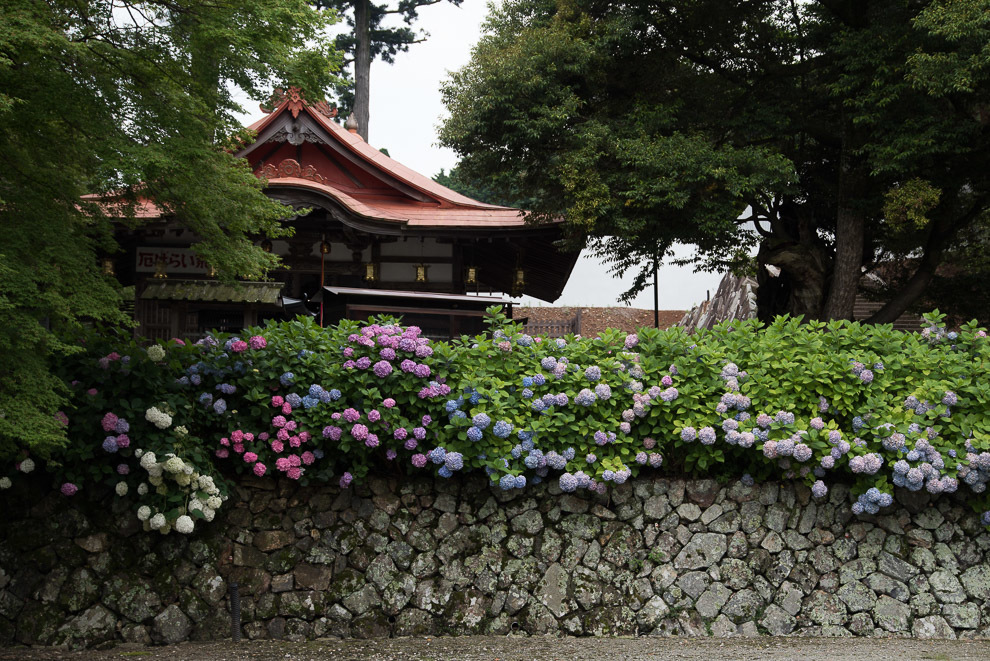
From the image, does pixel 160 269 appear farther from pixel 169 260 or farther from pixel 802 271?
pixel 802 271

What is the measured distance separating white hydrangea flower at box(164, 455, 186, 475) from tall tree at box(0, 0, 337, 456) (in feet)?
3.13

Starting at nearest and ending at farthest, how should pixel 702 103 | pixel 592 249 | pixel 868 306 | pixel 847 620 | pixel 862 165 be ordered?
pixel 847 620 → pixel 862 165 → pixel 702 103 → pixel 592 249 → pixel 868 306

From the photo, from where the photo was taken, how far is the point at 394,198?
1694 cm

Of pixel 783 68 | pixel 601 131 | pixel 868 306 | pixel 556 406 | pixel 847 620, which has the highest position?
pixel 783 68

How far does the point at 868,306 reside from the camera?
2659 cm

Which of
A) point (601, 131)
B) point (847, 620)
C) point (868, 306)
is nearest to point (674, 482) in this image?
point (847, 620)

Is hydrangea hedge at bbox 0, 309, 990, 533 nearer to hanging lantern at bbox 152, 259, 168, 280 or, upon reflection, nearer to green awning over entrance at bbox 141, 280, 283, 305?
green awning over entrance at bbox 141, 280, 283, 305

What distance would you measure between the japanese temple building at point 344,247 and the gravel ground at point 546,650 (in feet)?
24.2

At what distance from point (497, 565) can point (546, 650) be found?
0.97m

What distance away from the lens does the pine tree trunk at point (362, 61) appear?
28516 mm

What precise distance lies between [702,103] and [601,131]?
101 inches

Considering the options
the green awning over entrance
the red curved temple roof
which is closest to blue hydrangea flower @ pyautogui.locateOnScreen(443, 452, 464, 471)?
the green awning over entrance

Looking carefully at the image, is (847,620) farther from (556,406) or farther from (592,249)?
(592,249)

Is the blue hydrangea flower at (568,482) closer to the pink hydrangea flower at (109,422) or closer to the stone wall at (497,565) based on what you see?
the stone wall at (497,565)
